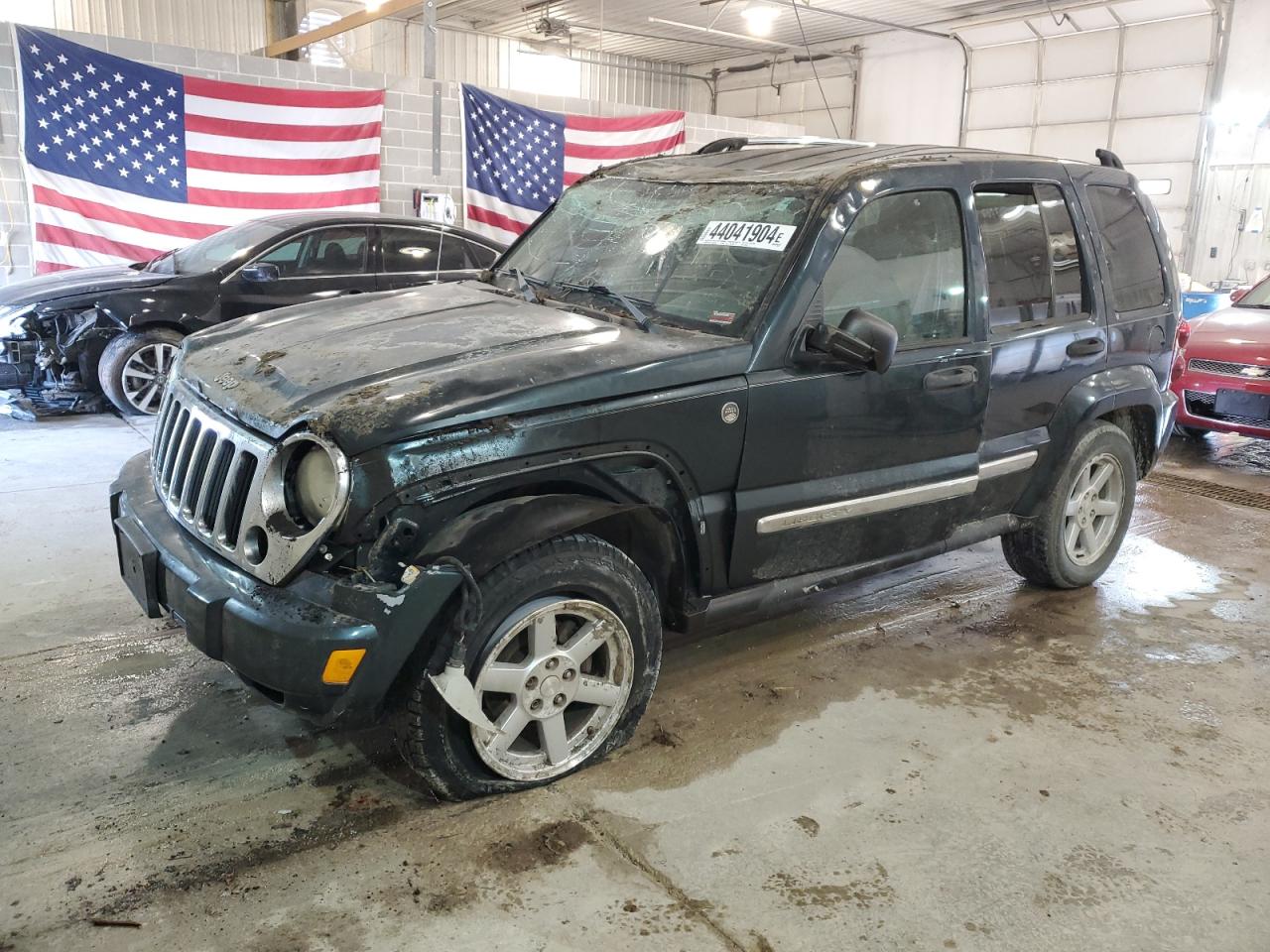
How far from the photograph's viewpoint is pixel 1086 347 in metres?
4.05

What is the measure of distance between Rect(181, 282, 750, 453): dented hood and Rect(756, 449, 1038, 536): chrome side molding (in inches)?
21.1

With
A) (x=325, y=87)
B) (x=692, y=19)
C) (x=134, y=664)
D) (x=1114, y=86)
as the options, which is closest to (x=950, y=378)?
(x=134, y=664)

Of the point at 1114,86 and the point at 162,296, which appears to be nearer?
the point at 162,296

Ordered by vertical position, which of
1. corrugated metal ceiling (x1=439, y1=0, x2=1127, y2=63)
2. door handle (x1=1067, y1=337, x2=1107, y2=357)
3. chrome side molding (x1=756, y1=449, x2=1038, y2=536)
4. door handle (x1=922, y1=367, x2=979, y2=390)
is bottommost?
chrome side molding (x1=756, y1=449, x2=1038, y2=536)

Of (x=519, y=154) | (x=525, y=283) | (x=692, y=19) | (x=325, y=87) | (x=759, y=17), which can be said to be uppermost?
(x=692, y=19)

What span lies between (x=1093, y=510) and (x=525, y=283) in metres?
2.75

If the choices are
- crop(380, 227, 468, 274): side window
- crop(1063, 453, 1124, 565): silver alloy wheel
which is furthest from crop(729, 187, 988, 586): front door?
crop(380, 227, 468, 274): side window

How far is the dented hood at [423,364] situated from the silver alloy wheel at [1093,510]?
2.19 m

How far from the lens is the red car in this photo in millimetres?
7047

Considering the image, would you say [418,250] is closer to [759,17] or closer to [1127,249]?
[1127,249]

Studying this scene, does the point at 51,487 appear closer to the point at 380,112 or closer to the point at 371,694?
the point at 371,694

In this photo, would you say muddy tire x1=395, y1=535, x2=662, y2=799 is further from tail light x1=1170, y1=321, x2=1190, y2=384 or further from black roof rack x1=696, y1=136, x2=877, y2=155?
tail light x1=1170, y1=321, x2=1190, y2=384

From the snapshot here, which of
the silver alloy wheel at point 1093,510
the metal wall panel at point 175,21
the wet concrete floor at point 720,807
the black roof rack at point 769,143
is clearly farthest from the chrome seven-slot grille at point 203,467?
the metal wall panel at point 175,21

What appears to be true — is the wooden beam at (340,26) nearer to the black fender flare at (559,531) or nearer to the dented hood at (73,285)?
the dented hood at (73,285)
